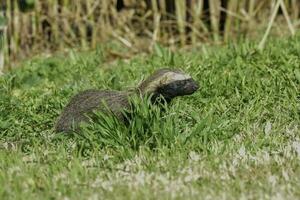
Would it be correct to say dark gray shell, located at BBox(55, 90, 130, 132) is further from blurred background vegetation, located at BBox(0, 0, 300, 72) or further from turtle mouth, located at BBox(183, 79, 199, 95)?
blurred background vegetation, located at BBox(0, 0, 300, 72)

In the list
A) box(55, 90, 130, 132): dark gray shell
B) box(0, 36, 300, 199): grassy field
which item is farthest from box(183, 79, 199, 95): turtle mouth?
box(55, 90, 130, 132): dark gray shell

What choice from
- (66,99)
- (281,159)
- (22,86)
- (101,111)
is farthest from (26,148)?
(22,86)

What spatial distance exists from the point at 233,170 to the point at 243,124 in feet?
2.93

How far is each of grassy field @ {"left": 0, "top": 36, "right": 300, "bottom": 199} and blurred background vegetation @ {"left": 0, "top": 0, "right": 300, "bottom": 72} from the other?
2199 mm

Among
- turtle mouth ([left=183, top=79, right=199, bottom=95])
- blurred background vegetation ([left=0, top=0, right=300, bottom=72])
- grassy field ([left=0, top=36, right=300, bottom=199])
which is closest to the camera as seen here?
grassy field ([left=0, top=36, right=300, bottom=199])

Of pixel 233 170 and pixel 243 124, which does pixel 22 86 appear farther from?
pixel 233 170

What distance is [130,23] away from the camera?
9.30m

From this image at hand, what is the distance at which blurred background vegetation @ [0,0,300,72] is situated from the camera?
877 centimetres

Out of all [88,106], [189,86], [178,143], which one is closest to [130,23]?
[88,106]

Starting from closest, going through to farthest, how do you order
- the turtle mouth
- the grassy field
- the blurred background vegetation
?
the grassy field, the turtle mouth, the blurred background vegetation

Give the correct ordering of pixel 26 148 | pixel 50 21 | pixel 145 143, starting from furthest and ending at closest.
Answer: pixel 50 21 < pixel 26 148 < pixel 145 143

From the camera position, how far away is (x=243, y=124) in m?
4.93

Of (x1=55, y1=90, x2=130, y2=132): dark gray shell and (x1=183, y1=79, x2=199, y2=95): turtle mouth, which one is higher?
(x1=183, y1=79, x2=199, y2=95): turtle mouth

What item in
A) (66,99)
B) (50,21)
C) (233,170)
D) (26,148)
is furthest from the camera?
(50,21)
